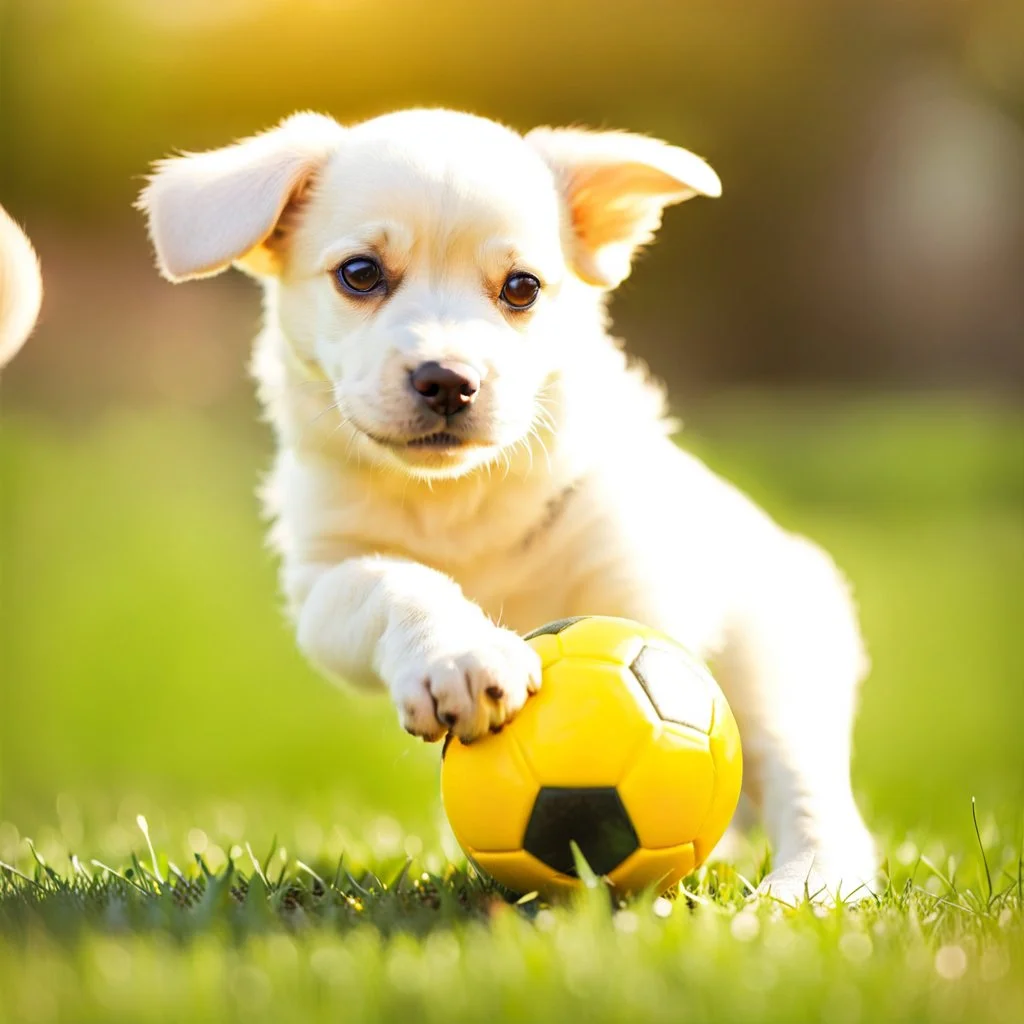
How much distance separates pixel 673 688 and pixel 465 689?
40 cm

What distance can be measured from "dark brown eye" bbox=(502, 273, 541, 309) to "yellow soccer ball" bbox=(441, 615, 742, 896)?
98 cm

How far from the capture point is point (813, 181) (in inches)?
430

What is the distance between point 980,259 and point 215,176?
804 cm

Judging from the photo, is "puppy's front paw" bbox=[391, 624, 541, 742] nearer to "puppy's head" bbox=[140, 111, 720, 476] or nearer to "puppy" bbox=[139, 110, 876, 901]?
"puppy" bbox=[139, 110, 876, 901]

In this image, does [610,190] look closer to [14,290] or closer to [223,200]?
[223,200]

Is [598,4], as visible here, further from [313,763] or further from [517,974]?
[517,974]

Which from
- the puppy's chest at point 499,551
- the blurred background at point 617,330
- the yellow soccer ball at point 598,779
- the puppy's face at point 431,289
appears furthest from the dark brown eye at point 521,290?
the blurred background at point 617,330

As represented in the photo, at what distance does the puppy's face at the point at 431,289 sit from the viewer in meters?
3.15

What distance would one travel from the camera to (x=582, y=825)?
103 inches

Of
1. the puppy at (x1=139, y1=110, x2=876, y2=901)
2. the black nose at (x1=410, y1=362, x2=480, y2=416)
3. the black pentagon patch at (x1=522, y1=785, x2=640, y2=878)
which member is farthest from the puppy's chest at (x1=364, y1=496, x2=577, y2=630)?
the black pentagon patch at (x1=522, y1=785, x2=640, y2=878)

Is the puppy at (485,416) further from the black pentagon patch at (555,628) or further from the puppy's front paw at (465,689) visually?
the puppy's front paw at (465,689)

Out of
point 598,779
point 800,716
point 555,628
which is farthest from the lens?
point 800,716

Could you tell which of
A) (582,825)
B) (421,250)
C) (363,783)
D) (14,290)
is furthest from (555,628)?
(363,783)

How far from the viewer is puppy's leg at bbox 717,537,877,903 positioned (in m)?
3.38
